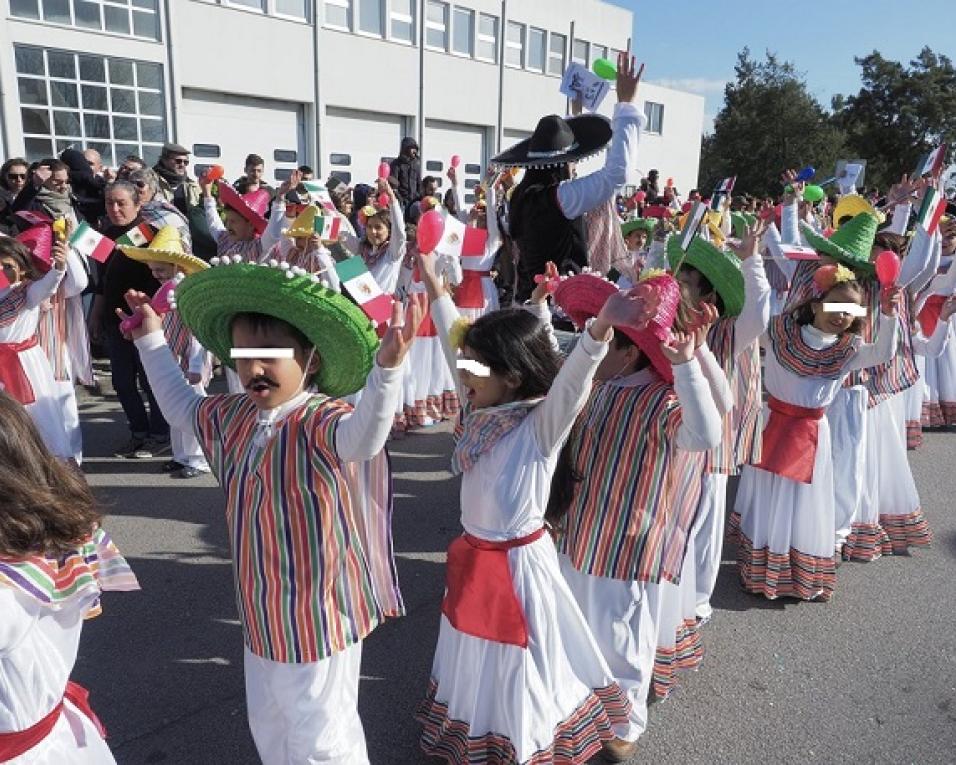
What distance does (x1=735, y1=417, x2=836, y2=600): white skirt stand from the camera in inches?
154

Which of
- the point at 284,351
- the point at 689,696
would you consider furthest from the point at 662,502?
the point at 284,351

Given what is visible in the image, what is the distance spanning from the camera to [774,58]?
41750 mm

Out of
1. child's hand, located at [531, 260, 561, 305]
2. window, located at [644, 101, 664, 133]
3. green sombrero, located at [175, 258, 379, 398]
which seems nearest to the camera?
green sombrero, located at [175, 258, 379, 398]

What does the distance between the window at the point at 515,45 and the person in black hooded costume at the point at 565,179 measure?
2291cm

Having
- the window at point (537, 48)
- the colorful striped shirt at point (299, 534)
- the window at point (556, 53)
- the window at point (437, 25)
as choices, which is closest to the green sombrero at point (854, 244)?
the colorful striped shirt at point (299, 534)

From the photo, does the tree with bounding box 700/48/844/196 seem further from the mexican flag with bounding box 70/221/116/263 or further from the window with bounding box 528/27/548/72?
the mexican flag with bounding box 70/221/116/263

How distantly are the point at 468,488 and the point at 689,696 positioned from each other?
58.6 inches

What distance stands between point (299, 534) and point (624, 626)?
4.21 feet

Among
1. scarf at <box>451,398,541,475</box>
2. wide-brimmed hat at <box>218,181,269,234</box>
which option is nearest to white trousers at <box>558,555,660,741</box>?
scarf at <box>451,398,541,475</box>

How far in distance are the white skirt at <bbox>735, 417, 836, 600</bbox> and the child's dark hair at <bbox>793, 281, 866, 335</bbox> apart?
0.50 m

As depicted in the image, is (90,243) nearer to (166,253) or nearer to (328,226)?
(166,253)

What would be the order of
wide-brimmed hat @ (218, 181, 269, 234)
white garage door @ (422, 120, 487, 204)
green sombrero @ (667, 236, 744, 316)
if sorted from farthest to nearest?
white garage door @ (422, 120, 487, 204)
wide-brimmed hat @ (218, 181, 269, 234)
green sombrero @ (667, 236, 744, 316)

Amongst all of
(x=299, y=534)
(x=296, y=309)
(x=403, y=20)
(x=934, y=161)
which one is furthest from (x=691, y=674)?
(x=403, y=20)

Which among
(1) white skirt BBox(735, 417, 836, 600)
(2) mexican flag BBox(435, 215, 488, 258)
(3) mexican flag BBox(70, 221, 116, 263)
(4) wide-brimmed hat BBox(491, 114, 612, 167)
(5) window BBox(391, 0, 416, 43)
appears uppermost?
(5) window BBox(391, 0, 416, 43)
